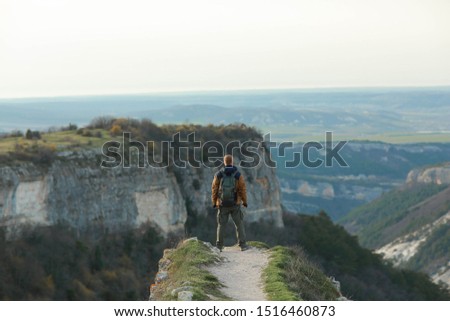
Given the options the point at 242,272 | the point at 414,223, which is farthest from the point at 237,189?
the point at 414,223

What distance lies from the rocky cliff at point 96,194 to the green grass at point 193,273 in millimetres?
23420

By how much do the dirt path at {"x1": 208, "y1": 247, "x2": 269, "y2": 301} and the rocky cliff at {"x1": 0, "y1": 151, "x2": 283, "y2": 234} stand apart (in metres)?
23.7

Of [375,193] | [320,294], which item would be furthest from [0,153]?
[375,193]

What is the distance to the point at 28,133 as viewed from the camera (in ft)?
161

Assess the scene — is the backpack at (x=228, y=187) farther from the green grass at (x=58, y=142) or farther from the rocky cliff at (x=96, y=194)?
the green grass at (x=58, y=142)

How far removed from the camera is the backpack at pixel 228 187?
18.2 m

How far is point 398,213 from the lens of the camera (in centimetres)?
13288

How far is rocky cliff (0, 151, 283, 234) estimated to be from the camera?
136 feet

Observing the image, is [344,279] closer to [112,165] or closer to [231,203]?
[112,165]

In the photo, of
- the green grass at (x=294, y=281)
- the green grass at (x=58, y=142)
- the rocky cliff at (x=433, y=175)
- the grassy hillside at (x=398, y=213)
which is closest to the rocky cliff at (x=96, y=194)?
the green grass at (x=58, y=142)

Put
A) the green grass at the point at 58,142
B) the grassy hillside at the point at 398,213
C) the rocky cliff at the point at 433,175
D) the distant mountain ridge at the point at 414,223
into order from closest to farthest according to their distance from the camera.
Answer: the green grass at the point at 58,142 < the distant mountain ridge at the point at 414,223 < the grassy hillside at the point at 398,213 < the rocky cliff at the point at 433,175

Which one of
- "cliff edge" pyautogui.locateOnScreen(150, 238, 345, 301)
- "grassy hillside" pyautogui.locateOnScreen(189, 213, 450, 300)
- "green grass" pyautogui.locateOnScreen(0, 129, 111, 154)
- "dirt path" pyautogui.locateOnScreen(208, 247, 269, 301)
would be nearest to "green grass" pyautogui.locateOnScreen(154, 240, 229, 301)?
"cliff edge" pyautogui.locateOnScreen(150, 238, 345, 301)

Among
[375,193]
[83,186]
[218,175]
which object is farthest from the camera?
[375,193]

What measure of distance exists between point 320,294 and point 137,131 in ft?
126
